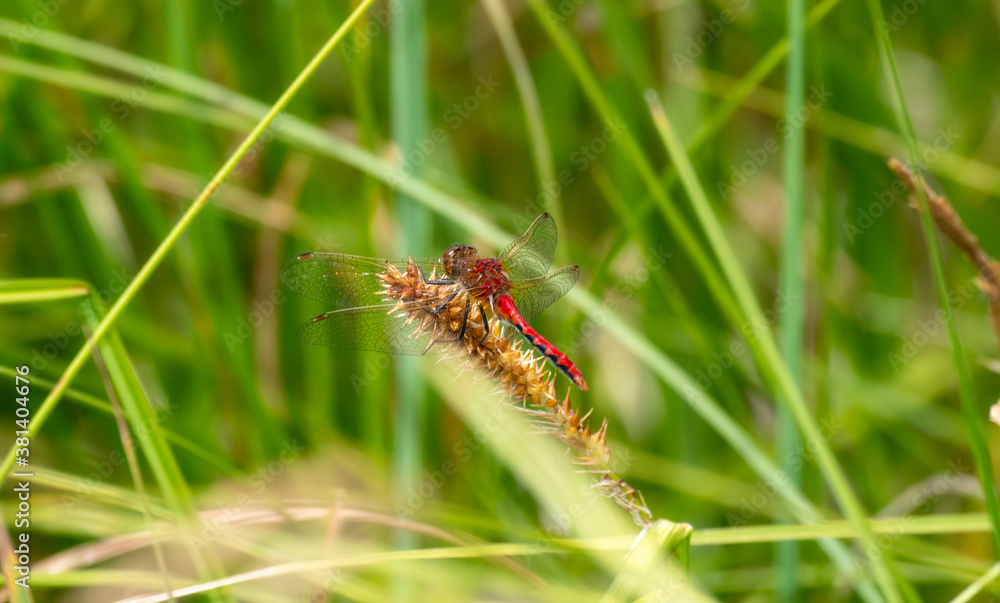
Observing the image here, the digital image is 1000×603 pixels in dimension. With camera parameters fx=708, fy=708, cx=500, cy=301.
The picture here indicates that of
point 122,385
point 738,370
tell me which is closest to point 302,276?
point 122,385

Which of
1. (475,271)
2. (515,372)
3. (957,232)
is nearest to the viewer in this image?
(515,372)

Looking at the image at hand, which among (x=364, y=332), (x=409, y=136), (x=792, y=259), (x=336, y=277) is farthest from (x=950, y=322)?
(x=409, y=136)

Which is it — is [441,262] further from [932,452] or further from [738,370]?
[932,452]

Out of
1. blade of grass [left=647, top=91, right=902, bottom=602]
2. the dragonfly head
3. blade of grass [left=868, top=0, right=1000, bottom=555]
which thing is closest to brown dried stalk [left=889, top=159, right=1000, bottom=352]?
blade of grass [left=868, top=0, right=1000, bottom=555]

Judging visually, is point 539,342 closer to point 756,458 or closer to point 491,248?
point 756,458

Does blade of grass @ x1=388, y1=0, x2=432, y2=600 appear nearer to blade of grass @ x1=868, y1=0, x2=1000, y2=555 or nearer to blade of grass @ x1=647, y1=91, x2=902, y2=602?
blade of grass @ x1=647, y1=91, x2=902, y2=602

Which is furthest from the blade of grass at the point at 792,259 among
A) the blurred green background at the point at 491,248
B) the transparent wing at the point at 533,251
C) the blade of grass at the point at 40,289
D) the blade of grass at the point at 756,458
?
the blade of grass at the point at 40,289
